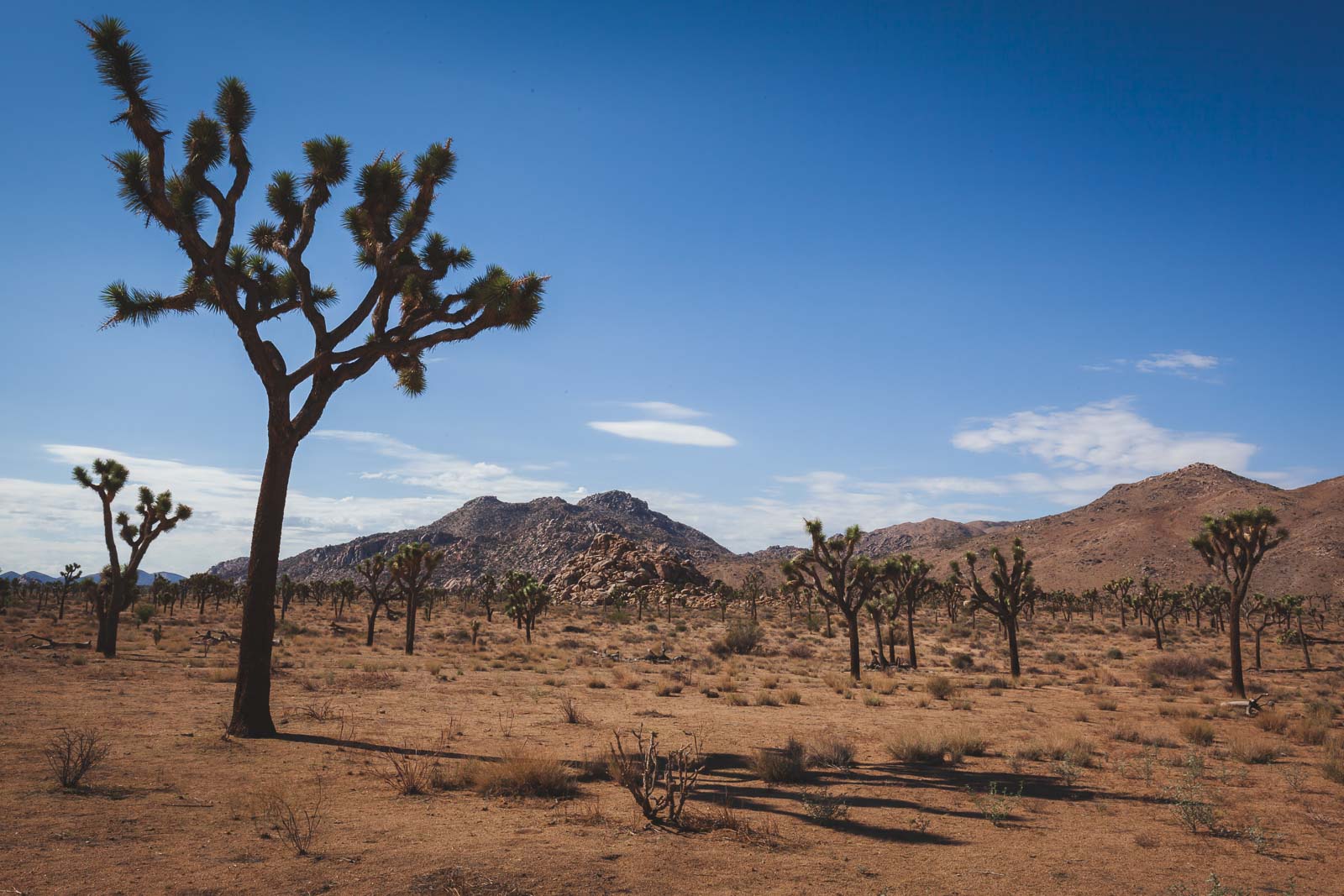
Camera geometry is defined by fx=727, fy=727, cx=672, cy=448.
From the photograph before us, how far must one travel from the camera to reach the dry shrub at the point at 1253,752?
475 inches

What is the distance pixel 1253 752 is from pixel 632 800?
1080 cm

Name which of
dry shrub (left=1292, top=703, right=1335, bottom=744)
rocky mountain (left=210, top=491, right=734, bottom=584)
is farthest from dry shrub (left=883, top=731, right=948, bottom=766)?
rocky mountain (left=210, top=491, right=734, bottom=584)

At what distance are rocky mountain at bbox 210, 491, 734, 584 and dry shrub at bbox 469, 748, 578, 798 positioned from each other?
3831 inches

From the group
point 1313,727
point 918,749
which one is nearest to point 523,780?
point 918,749

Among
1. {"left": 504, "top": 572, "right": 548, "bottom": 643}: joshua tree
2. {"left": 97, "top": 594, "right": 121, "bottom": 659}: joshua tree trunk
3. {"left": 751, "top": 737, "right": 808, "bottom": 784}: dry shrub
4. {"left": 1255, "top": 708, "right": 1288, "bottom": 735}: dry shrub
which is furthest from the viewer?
{"left": 504, "top": 572, "right": 548, "bottom": 643}: joshua tree

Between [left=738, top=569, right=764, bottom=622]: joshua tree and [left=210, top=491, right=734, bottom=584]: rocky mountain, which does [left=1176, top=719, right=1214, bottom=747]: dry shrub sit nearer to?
[left=738, top=569, right=764, bottom=622]: joshua tree

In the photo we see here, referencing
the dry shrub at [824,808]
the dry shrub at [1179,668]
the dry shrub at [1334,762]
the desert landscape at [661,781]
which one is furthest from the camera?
the dry shrub at [1179,668]

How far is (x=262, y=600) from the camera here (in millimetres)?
11961

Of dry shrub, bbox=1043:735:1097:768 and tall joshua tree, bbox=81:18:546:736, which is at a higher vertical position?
tall joshua tree, bbox=81:18:546:736

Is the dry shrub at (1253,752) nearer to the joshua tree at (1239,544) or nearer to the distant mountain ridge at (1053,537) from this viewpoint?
the joshua tree at (1239,544)

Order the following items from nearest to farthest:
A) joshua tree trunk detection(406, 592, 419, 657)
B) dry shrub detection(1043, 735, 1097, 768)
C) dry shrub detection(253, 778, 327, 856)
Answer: dry shrub detection(253, 778, 327, 856) < dry shrub detection(1043, 735, 1097, 768) < joshua tree trunk detection(406, 592, 419, 657)

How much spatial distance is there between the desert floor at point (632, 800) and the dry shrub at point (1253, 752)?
0.05m

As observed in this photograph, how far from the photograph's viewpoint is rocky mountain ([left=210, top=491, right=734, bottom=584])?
116750 millimetres

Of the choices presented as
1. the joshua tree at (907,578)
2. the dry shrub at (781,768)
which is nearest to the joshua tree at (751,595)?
the joshua tree at (907,578)
